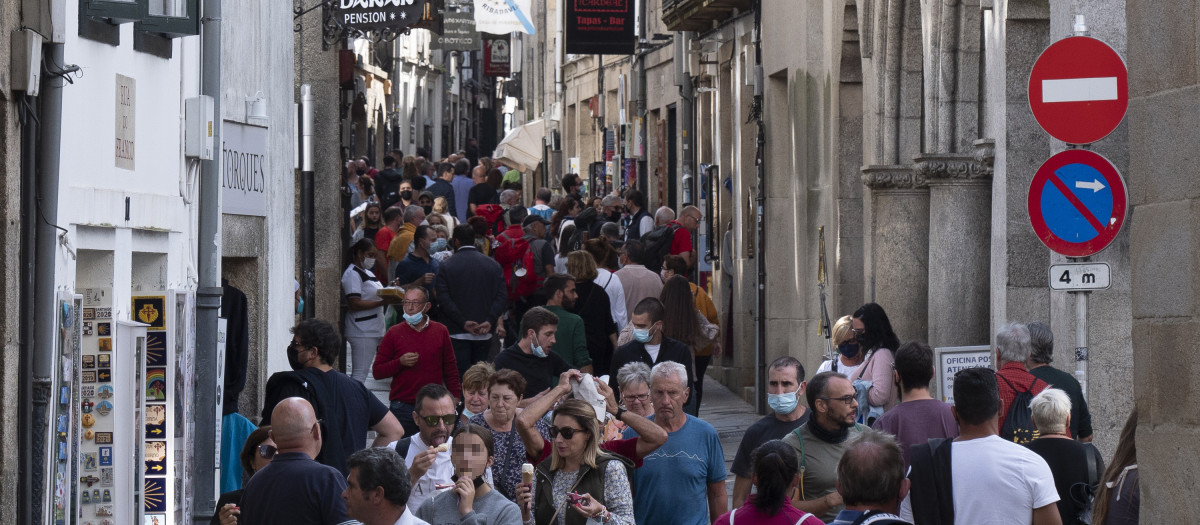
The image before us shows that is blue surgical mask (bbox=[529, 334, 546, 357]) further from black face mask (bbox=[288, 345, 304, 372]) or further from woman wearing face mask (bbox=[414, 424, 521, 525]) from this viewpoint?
woman wearing face mask (bbox=[414, 424, 521, 525])

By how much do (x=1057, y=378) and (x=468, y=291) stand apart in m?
7.32

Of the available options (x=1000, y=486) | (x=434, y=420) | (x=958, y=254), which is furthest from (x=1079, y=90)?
(x=958, y=254)

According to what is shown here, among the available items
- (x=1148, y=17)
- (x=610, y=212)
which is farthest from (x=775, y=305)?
(x=1148, y=17)

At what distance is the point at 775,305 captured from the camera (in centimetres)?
2112

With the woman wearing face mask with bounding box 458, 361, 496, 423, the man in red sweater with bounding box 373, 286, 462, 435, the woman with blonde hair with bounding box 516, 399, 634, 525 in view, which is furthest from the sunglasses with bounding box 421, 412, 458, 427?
the man in red sweater with bounding box 373, 286, 462, 435

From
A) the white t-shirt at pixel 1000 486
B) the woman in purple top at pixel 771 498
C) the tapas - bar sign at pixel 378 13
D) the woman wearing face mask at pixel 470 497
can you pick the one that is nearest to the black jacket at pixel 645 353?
the woman wearing face mask at pixel 470 497

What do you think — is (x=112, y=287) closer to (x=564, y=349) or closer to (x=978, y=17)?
(x=564, y=349)

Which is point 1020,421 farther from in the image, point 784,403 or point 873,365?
point 873,365

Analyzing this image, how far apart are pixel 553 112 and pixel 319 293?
25071mm

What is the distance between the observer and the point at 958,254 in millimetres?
15141

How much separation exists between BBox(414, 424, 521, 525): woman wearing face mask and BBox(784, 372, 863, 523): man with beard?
1.42 m

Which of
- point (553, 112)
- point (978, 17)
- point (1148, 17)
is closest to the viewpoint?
Result: point (1148, 17)

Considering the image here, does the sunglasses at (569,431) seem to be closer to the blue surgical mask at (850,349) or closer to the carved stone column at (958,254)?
the blue surgical mask at (850,349)

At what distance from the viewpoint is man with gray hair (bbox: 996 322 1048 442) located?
31.6 ft
